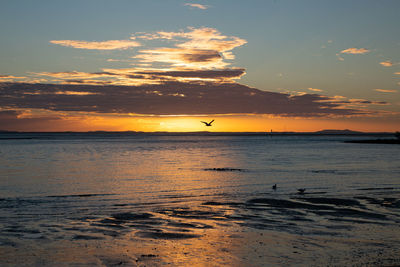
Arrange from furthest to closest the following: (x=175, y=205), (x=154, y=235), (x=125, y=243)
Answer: (x=175, y=205) < (x=154, y=235) < (x=125, y=243)

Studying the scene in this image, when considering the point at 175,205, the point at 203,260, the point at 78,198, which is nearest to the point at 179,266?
the point at 203,260

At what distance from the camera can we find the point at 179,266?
1312 centimetres

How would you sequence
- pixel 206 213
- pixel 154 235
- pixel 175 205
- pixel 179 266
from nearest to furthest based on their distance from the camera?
pixel 179 266
pixel 154 235
pixel 206 213
pixel 175 205

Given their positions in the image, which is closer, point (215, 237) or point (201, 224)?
point (215, 237)

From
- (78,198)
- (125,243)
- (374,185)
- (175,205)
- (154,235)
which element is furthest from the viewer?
(374,185)

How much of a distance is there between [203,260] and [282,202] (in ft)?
44.4

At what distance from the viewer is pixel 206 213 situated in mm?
22141

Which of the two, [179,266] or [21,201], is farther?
[21,201]

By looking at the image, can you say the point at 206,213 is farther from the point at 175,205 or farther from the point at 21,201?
the point at 21,201

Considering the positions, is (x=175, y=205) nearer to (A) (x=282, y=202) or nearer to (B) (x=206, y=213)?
(B) (x=206, y=213)

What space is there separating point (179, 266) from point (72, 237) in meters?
6.06

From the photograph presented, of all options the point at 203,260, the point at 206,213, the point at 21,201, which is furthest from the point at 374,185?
the point at 21,201

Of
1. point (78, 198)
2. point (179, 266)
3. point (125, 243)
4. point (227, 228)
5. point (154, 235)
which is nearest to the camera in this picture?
point (179, 266)

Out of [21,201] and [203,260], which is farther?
[21,201]
